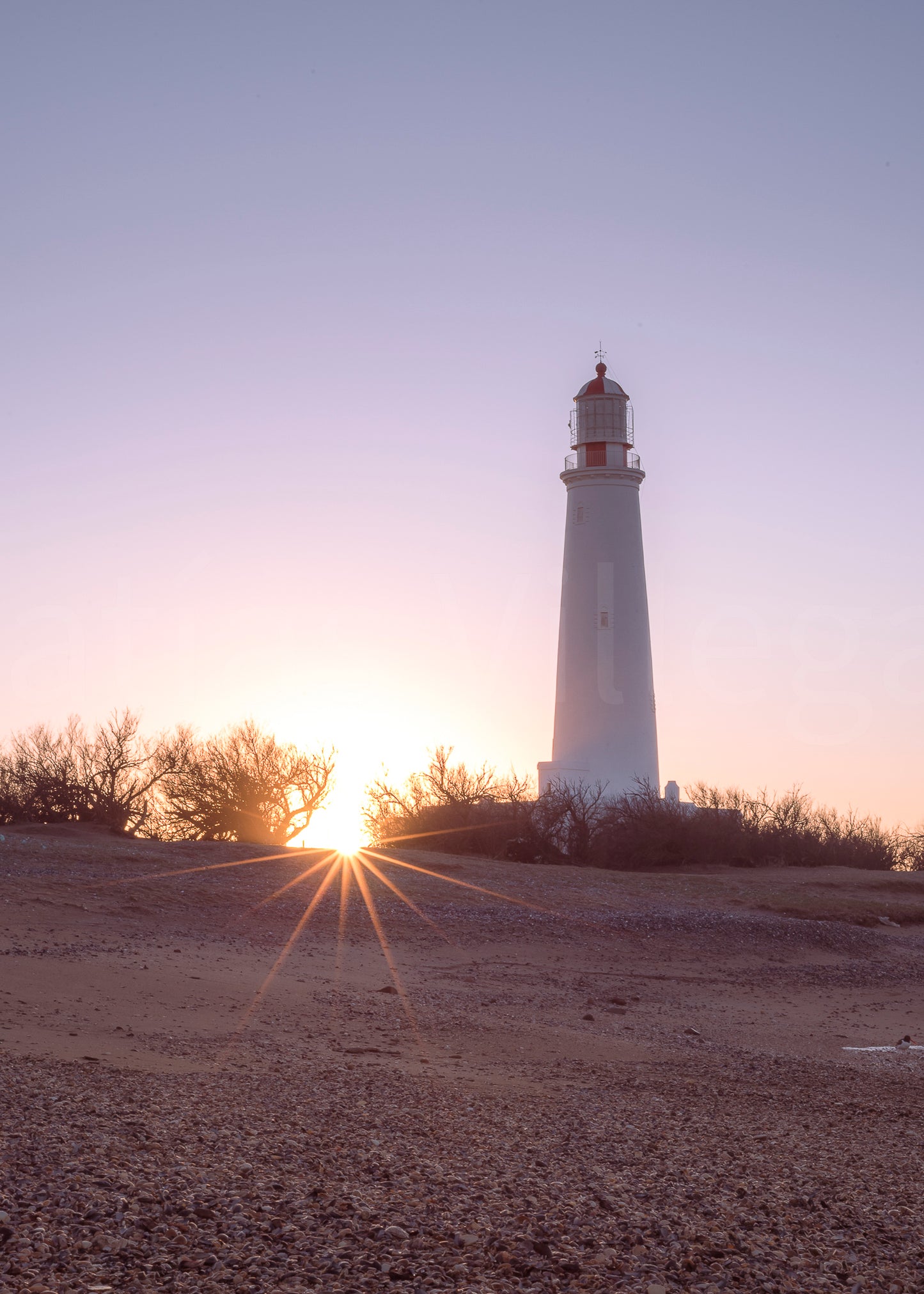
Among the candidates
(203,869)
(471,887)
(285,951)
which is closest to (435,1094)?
(285,951)

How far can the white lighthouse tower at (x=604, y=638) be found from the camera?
3294 cm

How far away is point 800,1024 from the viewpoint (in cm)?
1330

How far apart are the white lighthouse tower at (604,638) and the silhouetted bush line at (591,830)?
108 cm

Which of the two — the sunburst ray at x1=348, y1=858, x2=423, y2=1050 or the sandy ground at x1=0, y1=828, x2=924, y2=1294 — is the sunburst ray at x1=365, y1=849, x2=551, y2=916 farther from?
the sunburst ray at x1=348, y1=858, x2=423, y2=1050

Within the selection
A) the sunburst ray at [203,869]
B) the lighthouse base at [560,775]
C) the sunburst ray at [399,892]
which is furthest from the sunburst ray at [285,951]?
the lighthouse base at [560,775]

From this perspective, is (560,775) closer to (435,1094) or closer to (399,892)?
(399,892)

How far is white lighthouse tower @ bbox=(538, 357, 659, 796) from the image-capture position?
32.9 metres

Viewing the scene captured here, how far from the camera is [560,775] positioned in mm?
33000

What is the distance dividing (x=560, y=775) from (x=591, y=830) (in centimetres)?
277

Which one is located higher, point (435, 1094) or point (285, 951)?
point (285, 951)

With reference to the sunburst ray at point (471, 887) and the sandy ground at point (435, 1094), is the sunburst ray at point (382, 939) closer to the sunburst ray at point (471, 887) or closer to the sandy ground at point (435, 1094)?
the sandy ground at point (435, 1094)

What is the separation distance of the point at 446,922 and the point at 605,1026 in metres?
5.39

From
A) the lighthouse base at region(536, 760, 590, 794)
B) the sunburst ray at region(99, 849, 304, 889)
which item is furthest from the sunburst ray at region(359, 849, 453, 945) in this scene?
the lighthouse base at region(536, 760, 590, 794)

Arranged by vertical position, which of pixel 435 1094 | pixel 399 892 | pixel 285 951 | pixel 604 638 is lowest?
pixel 435 1094
